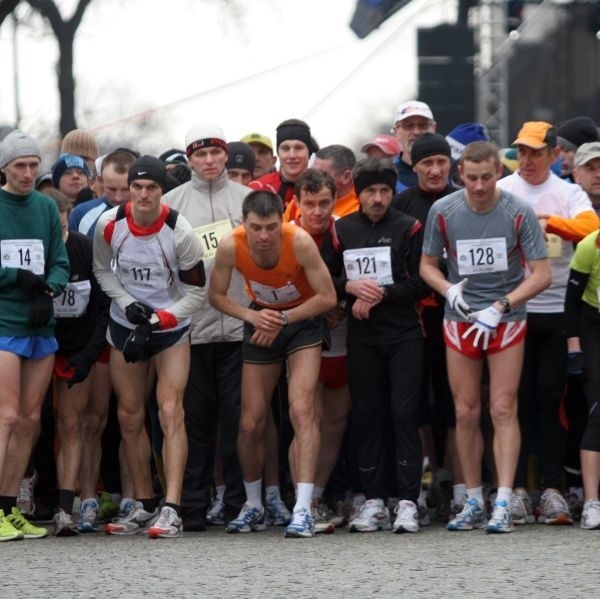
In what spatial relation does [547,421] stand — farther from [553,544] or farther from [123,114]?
[123,114]

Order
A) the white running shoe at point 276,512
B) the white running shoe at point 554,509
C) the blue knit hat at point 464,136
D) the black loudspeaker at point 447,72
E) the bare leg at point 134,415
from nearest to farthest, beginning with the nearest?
the white running shoe at point 554,509 < the bare leg at point 134,415 < the white running shoe at point 276,512 < the blue knit hat at point 464,136 < the black loudspeaker at point 447,72

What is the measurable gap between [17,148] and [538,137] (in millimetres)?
2958

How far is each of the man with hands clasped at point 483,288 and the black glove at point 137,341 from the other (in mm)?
1546

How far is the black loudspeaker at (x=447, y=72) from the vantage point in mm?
19297

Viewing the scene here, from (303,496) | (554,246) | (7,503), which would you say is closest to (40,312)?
(7,503)

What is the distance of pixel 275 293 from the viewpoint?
9766 millimetres

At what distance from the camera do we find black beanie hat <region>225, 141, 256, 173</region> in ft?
37.1

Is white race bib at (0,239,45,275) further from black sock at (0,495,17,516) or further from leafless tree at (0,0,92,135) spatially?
leafless tree at (0,0,92,135)

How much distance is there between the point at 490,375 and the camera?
9.74 m

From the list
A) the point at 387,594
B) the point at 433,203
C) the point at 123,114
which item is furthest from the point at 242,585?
the point at 123,114

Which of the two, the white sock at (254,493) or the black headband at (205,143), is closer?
the white sock at (254,493)

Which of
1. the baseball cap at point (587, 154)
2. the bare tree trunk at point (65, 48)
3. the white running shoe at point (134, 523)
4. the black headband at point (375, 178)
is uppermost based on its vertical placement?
the bare tree trunk at point (65, 48)

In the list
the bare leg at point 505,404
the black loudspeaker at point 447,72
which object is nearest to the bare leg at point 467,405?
the bare leg at point 505,404

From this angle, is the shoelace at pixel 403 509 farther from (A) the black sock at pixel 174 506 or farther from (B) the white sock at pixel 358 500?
(A) the black sock at pixel 174 506
